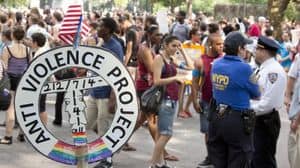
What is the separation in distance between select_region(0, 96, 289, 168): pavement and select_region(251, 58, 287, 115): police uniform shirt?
2.26 meters

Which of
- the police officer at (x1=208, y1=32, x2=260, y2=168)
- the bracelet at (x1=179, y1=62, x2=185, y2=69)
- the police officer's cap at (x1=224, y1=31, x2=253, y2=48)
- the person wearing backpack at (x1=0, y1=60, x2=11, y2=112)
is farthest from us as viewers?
the person wearing backpack at (x1=0, y1=60, x2=11, y2=112)

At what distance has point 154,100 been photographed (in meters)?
7.96

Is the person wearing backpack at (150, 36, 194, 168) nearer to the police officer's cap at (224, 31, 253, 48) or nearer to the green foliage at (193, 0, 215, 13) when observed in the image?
the police officer's cap at (224, 31, 253, 48)

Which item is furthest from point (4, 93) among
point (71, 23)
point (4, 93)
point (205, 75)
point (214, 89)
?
point (71, 23)

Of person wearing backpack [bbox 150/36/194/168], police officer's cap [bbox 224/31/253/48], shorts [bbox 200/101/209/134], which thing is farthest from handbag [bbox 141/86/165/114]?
police officer's cap [bbox 224/31/253/48]

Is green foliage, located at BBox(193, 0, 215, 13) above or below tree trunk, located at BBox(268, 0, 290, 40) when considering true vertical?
below

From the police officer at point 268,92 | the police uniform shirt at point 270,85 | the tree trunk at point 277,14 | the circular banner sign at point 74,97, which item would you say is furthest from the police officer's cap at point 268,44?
the tree trunk at point 277,14

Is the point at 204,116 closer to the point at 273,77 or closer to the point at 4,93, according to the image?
the point at 273,77

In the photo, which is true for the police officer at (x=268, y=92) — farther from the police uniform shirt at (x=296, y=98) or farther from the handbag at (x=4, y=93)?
the handbag at (x=4, y=93)

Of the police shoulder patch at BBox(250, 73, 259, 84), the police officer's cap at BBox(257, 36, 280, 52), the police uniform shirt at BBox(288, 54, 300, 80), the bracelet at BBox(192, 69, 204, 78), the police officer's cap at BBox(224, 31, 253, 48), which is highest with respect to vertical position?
the police officer's cap at BBox(224, 31, 253, 48)

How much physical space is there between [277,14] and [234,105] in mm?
14702

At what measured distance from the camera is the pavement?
28.5 ft

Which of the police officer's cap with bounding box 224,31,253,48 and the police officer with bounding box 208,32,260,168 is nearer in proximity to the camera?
the police officer with bounding box 208,32,260,168

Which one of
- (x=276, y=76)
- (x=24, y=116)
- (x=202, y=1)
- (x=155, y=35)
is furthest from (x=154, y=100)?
(x=202, y=1)
